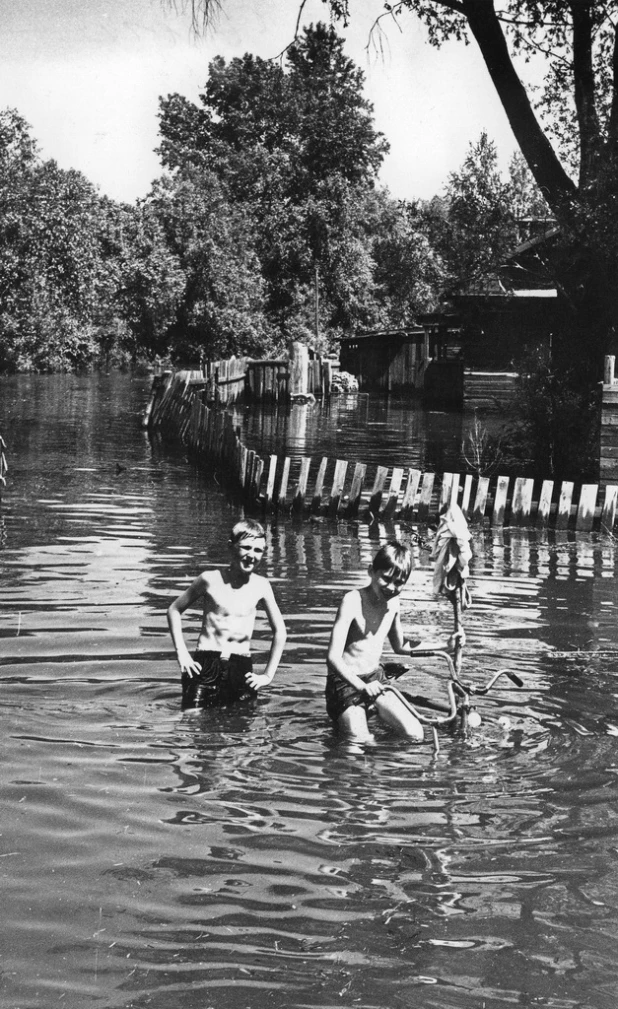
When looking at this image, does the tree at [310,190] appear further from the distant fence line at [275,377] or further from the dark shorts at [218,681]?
the dark shorts at [218,681]

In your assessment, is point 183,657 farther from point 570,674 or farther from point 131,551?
point 131,551

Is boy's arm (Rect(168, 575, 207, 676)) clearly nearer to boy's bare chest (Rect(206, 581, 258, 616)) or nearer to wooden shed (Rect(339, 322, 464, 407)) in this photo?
boy's bare chest (Rect(206, 581, 258, 616))

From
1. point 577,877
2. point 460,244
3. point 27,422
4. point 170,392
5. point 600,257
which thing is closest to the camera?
point 577,877

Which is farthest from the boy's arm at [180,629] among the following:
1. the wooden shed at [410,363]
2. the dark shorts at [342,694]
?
the wooden shed at [410,363]

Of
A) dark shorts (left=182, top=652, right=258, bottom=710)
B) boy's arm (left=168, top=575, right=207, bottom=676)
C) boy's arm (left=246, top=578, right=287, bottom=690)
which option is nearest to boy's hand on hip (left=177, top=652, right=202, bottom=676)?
boy's arm (left=168, top=575, right=207, bottom=676)

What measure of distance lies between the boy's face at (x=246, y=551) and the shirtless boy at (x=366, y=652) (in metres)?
0.62

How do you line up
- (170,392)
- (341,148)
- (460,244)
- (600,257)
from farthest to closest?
(341,148) < (170,392) < (460,244) < (600,257)

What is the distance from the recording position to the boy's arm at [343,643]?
25.3ft

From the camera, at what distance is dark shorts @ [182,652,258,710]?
8242 mm

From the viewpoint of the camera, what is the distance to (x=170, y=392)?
1346 inches

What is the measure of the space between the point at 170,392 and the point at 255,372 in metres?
14.2

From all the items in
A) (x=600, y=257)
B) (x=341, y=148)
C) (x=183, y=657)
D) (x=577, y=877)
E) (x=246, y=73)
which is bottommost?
(x=577, y=877)

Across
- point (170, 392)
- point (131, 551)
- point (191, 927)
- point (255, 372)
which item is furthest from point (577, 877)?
point (255, 372)

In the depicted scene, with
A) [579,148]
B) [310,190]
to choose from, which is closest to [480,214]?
[579,148]
